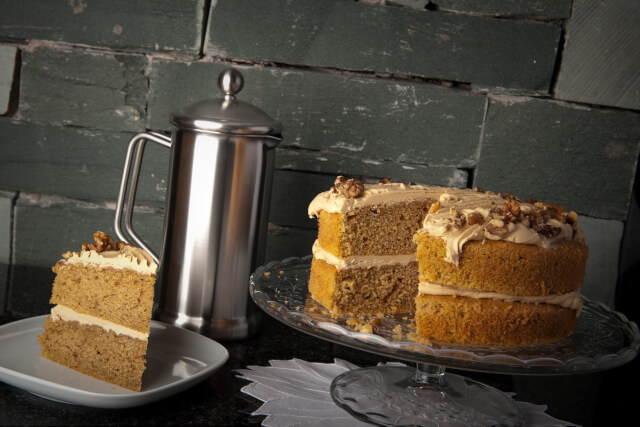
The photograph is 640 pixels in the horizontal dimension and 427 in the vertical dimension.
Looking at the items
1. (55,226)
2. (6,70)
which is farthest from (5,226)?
(6,70)

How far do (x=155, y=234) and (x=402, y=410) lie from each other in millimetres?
869

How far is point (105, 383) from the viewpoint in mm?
1104

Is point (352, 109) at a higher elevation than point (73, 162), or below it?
higher

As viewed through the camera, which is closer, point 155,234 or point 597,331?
point 597,331

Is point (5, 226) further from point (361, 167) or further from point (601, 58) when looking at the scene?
point (601, 58)

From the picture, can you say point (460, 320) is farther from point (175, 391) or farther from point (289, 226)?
point (289, 226)

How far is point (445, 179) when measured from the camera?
165cm

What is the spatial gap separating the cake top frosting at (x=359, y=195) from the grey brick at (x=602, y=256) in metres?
0.52

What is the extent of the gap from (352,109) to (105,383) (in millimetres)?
886

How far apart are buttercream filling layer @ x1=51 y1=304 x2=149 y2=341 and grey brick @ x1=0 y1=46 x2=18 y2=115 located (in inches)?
29.4

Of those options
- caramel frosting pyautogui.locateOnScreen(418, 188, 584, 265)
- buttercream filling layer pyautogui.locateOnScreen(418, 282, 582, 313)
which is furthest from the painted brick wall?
buttercream filling layer pyautogui.locateOnScreen(418, 282, 582, 313)

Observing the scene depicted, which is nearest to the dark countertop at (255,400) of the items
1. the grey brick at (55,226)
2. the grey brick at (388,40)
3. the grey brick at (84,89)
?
the grey brick at (55,226)

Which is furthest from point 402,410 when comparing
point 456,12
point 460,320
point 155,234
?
point 456,12

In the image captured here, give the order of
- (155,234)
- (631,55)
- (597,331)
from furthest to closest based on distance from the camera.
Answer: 1. (155,234)
2. (631,55)
3. (597,331)
